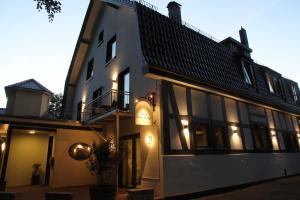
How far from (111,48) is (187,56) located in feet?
18.1

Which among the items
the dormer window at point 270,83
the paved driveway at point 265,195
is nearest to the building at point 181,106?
the dormer window at point 270,83

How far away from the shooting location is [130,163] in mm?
9477

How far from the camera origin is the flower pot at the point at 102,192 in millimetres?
6234

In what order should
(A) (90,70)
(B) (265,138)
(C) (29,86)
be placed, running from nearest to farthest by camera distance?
(B) (265,138) < (A) (90,70) < (C) (29,86)

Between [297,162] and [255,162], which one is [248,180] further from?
[297,162]

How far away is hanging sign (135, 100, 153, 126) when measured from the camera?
751cm

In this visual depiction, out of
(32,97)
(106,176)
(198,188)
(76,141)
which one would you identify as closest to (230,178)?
(198,188)

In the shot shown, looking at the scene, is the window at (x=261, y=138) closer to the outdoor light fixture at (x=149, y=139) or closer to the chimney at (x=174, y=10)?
the outdoor light fixture at (x=149, y=139)

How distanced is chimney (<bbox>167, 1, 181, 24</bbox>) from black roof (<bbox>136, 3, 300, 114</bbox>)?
202 cm

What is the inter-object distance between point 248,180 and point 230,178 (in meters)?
1.48

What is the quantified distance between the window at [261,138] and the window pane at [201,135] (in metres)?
3.77

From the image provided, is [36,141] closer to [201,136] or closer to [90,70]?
[90,70]

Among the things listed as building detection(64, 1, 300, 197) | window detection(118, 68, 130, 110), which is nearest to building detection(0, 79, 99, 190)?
building detection(64, 1, 300, 197)

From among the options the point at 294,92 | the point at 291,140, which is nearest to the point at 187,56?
the point at 291,140
